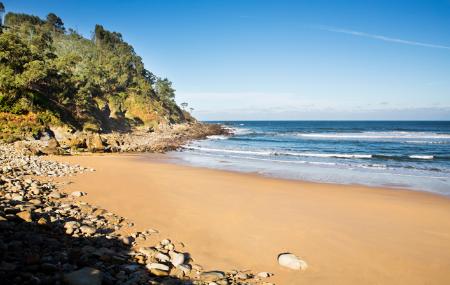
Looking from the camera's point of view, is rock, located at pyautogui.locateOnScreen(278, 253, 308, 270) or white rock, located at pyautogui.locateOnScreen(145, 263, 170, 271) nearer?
white rock, located at pyautogui.locateOnScreen(145, 263, 170, 271)

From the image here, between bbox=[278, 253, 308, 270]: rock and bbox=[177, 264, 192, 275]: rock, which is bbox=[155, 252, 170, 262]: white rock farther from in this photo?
bbox=[278, 253, 308, 270]: rock

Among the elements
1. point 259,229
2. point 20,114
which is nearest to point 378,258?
point 259,229

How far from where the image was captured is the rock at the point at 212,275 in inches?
219

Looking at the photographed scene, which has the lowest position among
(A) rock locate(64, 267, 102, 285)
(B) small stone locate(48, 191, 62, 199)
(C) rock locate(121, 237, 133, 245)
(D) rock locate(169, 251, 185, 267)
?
(D) rock locate(169, 251, 185, 267)

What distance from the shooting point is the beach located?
21.3 ft

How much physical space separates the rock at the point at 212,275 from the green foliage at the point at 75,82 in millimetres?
29576

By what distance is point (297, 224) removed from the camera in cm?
910

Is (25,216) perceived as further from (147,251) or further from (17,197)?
(147,251)

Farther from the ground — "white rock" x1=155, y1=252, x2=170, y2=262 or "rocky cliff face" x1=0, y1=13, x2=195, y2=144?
"rocky cliff face" x1=0, y1=13, x2=195, y2=144

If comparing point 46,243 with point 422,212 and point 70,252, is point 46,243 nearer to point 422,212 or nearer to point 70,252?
point 70,252

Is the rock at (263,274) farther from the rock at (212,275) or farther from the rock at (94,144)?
the rock at (94,144)

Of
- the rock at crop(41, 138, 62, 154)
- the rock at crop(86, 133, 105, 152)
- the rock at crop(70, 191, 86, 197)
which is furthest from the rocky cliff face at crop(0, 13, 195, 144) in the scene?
the rock at crop(70, 191, 86, 197)

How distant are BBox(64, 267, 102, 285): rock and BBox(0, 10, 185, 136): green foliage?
2949 centimetres

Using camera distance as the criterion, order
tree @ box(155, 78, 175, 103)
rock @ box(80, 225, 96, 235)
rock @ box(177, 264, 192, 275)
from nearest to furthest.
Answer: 1. rock @ box(177, 264, 192, 275)
2. rock @ box(80, 225, 96, 235)
3. tree @ box(155, 78, 175, 103)
